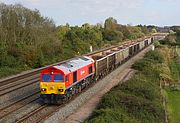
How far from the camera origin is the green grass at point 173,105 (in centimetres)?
2409

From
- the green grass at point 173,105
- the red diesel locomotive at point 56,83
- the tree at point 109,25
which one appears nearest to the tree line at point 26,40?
the red diesel locomotive at point 56,83

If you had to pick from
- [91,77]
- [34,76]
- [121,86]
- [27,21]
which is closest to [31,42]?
[27,21]

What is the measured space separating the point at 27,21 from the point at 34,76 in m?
14.7

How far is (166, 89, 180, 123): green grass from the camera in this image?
24.1 meters

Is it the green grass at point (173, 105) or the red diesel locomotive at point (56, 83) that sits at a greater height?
the red diesel locomotive at point (56, 83)

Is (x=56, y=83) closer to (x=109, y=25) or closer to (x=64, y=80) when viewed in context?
(x=64, y=80)

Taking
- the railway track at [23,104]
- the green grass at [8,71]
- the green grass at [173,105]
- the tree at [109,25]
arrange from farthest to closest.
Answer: the tree at [109,25] → the green grass at [8,71] → the green grass at [173,105] → the railway track at [23,104]

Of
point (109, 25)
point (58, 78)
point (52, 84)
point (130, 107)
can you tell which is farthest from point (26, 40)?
point (109, 25)

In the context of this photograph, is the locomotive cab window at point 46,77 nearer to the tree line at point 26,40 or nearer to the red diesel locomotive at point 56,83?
the red diesel locomotive at point 56,83

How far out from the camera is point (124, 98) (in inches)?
893

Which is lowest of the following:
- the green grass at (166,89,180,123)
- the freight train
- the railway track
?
the green grass at (166,89,180,123)

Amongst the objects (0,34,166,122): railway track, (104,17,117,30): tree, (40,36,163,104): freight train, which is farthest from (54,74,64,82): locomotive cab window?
(104,17,117,30): tree

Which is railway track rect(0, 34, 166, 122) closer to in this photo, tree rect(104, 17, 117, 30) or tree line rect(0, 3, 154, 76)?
tree line rect(0, 3, 154, 76)

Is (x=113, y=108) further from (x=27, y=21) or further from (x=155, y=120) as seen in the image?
(x=27, y=21)
